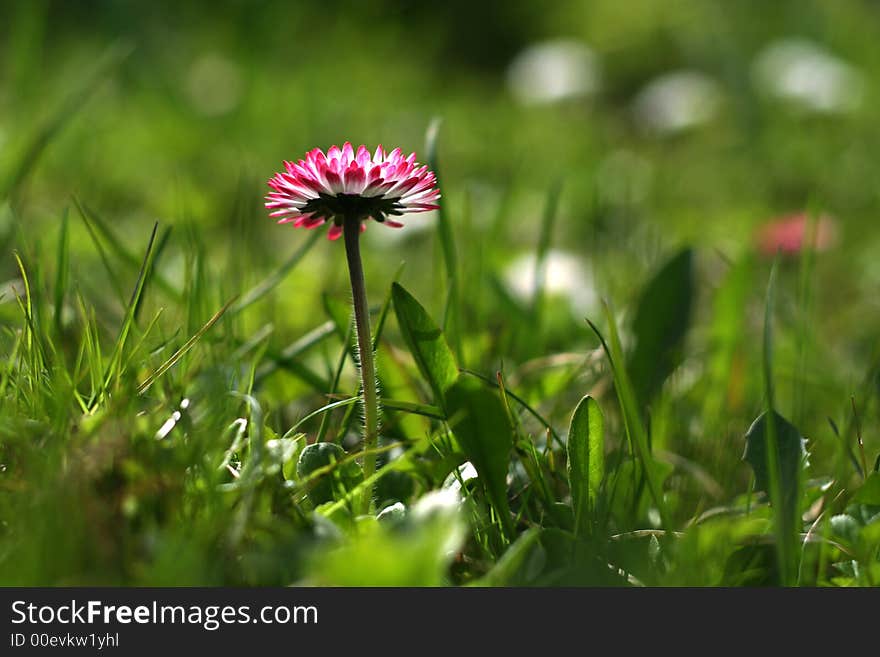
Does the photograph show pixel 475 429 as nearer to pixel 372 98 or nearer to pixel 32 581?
pixel 32 581

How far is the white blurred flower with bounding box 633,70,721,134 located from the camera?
3385 mm

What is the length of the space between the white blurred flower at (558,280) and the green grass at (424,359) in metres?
0.03

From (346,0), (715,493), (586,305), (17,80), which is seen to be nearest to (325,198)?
(715,493)

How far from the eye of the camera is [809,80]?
3.59m

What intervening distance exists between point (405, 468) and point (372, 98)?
8.82ft

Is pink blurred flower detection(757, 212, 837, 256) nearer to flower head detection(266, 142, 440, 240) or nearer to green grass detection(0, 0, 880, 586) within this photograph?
green grass detection(0, 0, 880, 586)

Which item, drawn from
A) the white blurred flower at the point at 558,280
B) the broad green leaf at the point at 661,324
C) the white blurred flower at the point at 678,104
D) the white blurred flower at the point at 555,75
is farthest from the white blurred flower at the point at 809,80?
the broad green leaf at the point at 661,324

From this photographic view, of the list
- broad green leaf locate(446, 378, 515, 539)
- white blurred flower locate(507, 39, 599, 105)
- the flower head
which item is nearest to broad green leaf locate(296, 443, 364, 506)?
broad green leaf locate(446, 378, 515, 539)

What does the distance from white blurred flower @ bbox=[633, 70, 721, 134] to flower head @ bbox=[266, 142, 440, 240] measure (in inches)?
105

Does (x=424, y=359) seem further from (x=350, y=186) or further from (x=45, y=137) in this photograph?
(x=45, y=137)

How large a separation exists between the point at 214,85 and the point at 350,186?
2751 millimetres

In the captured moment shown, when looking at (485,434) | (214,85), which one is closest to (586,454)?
(485,434)

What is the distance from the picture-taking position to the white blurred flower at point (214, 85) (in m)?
3.09

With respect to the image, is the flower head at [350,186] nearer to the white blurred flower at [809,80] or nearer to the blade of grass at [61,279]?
the blade of grass at [61,279]
